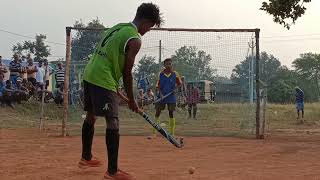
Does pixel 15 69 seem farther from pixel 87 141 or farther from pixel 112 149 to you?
pixel 112 149

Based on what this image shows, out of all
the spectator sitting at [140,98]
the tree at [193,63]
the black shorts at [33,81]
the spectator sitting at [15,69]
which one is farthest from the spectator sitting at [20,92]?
the tree at [193,63]

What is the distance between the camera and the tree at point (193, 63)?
13.8 metres

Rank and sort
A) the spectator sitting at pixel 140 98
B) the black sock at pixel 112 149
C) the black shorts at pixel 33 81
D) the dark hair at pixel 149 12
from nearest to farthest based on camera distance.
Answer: the black sock at pixel 112 149 → the dark hair at pixel 149 12 → the spectator sitting at pixel 140 98 → the black shorts at pixel 33 81

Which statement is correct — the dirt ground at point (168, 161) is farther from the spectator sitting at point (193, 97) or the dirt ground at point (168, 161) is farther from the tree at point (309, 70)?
the tree at point (309, 70)

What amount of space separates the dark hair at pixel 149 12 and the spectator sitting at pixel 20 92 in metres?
15.5

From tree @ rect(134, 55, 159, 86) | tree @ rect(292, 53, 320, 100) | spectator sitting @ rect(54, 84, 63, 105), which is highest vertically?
tree @ rect(292, 53, 320, 100)

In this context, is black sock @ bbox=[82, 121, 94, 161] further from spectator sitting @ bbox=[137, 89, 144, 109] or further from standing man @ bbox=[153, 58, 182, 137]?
spectator sitting @ bbox=[137, 89, 144, 109]

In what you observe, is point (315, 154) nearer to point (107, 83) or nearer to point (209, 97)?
point (107, 83)

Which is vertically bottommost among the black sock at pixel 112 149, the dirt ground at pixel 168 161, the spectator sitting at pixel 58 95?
the dirt ground at pixel 168 161

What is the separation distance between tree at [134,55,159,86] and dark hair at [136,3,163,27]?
8.51 m

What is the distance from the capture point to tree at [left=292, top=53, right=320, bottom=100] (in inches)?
3078

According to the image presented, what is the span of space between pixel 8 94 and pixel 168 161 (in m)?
14.2

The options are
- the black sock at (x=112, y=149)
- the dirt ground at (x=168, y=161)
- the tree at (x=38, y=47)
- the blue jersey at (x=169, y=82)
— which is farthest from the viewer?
the tree at (x=38, y=47)

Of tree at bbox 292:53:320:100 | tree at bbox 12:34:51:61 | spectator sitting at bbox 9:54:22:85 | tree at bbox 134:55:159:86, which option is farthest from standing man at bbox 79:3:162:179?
tree at bbox 292:53:320:100
